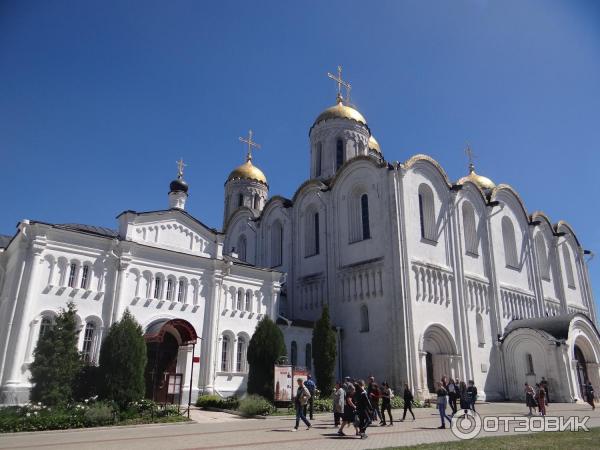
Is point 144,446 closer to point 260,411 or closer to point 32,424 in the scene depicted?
point 32,424

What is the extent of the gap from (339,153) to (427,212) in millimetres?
9460

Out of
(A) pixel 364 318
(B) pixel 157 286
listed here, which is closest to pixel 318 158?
(A) pixel 364 318

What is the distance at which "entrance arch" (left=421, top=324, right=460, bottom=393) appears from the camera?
2719 cm

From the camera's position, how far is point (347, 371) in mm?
27312

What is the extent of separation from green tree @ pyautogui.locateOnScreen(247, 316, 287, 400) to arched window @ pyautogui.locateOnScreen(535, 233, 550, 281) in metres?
26.0

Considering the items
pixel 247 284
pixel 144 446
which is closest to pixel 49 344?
pixel 144 446

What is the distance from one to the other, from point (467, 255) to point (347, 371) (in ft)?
36.6

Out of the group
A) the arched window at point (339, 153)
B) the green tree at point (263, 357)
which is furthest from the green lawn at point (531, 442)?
the arched window at point (339, 153)

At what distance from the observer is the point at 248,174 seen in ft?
150

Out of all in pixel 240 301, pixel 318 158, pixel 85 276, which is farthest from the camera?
pixel 318 158

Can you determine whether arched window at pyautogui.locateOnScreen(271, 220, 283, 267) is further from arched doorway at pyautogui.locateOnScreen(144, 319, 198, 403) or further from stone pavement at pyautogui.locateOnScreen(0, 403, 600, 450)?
stone pavement at pyautogui.locateOnScreen(0, 403, 600, 450)

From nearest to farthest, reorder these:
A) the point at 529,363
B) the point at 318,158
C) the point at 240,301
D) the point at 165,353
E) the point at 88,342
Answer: the point at 88,342 < the point at 165,353 < the point at 240,301 < the point at 529,363 < the point at 318,158

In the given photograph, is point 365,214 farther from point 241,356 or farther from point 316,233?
point 241,356

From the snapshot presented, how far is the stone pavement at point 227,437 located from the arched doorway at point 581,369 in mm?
14239
